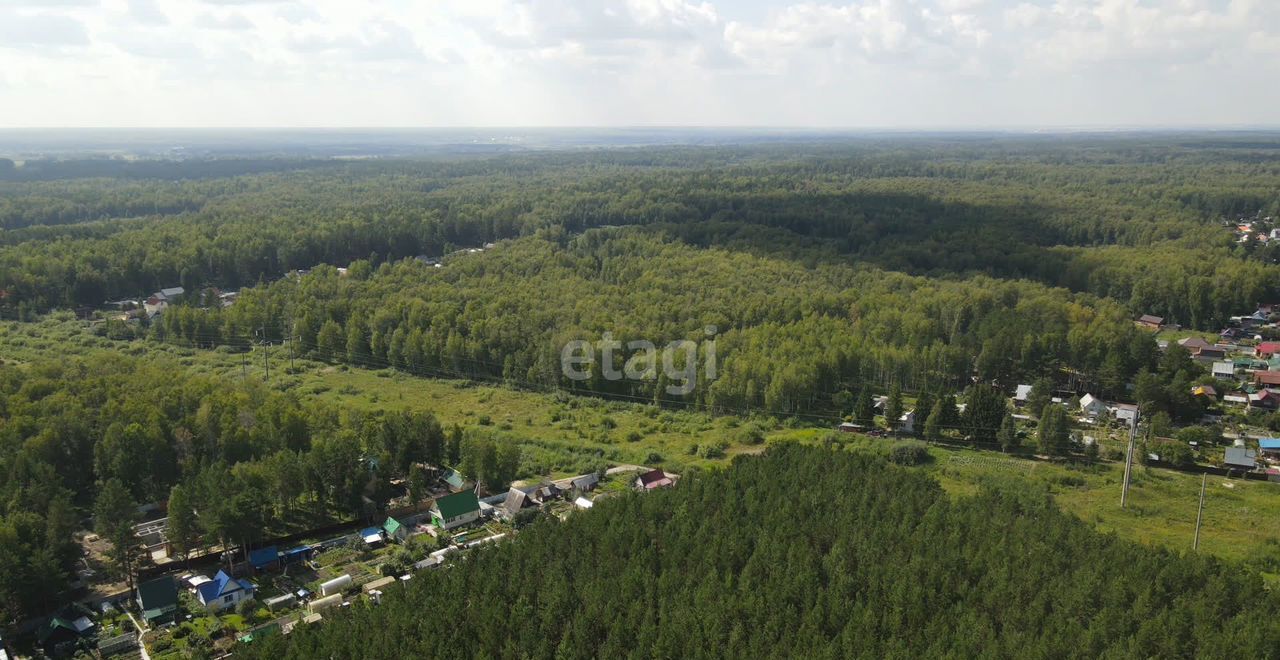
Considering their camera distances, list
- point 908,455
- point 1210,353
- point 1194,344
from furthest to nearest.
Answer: point 1194,344
point 1210,353
point 908,455

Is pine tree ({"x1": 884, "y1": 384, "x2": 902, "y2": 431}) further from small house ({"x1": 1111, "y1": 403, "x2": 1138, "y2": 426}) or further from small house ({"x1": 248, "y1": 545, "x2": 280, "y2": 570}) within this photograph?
small house ({"x1": 248, "y1": 545, "x2": 280, "y2": 570})

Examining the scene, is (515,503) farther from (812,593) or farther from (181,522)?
(812,593)

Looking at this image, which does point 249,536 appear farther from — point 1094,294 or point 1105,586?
point 1094,294

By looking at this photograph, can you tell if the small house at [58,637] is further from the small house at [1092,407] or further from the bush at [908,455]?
the small house at [1092,407]

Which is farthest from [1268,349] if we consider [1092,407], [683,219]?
[683,219]

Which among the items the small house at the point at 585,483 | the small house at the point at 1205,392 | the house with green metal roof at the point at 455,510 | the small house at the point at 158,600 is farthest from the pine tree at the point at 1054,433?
the small house at the point at 158,600

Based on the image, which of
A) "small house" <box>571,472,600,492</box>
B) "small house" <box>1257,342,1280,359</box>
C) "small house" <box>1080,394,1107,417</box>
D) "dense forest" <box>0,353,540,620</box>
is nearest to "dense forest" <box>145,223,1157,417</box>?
"small house" <box>1080,394,1107,417</box>
